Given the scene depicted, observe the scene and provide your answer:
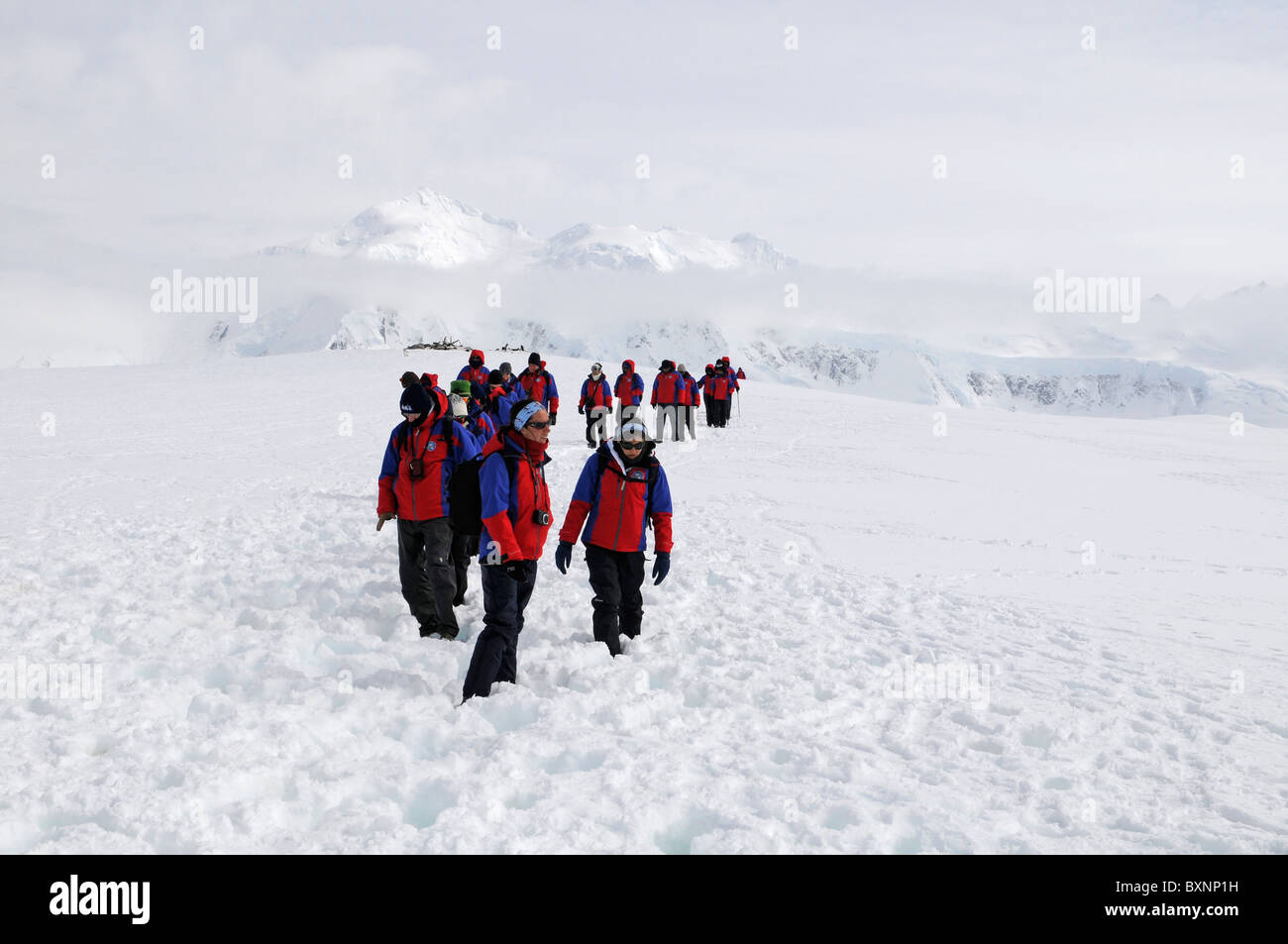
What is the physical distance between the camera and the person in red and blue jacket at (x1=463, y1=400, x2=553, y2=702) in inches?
222

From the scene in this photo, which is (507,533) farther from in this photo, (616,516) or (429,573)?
(429,573)

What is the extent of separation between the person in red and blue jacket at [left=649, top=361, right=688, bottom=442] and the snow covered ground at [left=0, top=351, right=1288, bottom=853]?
6164 millimetres

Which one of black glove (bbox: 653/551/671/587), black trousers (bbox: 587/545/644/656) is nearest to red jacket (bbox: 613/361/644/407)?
black trousers (bbox: 587/545/644/656)

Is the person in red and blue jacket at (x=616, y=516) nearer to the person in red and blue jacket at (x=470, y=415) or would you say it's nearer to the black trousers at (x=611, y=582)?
the black trousers at (x=611, y=582)

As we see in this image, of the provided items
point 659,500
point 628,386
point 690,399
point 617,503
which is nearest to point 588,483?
point 617,503

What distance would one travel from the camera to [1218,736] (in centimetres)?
516

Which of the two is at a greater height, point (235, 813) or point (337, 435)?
point (337, 435)

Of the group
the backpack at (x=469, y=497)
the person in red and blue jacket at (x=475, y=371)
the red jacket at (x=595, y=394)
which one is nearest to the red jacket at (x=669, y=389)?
the red jacket at (x=595, y=394)

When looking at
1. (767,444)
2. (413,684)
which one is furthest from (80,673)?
(767,444)

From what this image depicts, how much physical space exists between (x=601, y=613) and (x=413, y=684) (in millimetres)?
1471

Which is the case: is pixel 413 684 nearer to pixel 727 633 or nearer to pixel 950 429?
pixel 727 633

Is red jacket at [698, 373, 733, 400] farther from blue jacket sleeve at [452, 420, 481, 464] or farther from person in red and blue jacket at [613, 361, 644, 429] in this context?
blue jacket sleeve at [452, 420, 481, 464]

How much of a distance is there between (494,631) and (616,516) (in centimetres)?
130

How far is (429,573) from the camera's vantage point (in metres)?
6.84
